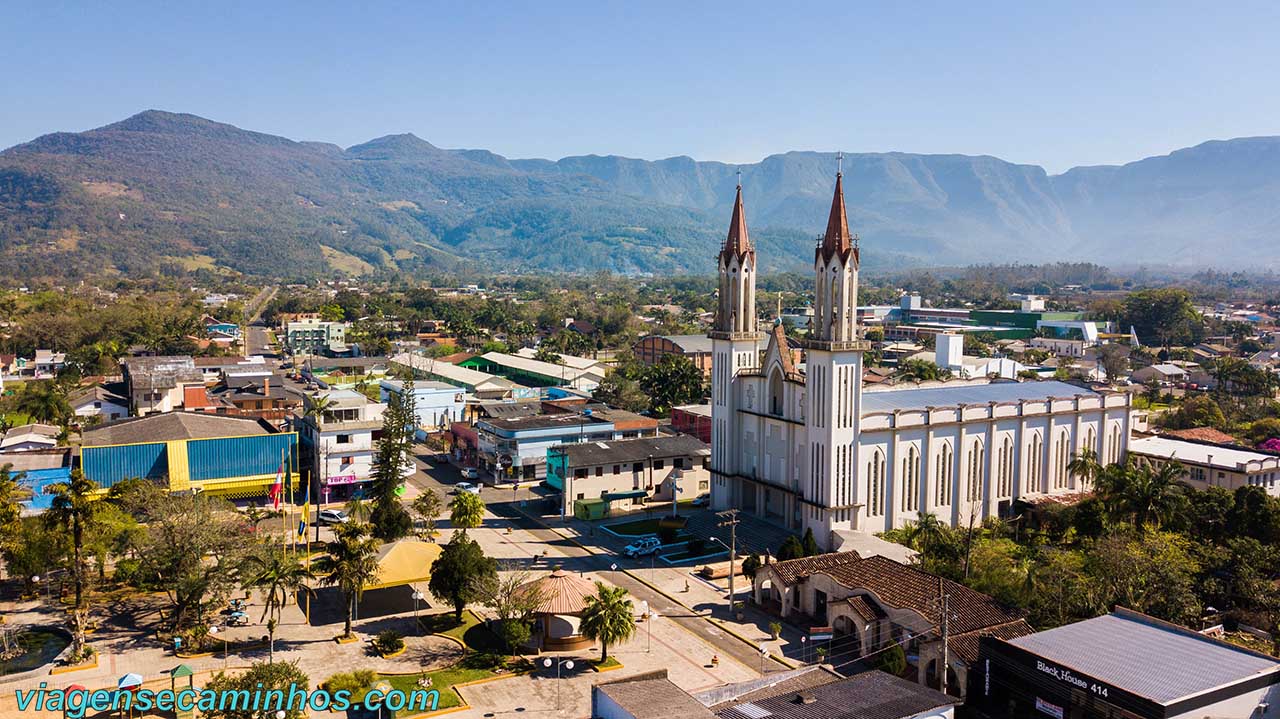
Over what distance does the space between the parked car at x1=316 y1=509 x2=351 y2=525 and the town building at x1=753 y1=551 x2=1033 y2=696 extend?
24.7 m

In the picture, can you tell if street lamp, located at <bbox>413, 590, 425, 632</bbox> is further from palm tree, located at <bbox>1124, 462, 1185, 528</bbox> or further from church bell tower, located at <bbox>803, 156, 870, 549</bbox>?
palm tree, located at <bbox>1124, 462, 1185, 528</bbox>

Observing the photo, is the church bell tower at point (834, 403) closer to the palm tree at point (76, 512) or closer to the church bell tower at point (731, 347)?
the church bell tower at point (731, 347)

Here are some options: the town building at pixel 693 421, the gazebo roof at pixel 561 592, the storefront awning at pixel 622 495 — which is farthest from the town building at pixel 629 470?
the gazebo roof at pixel 561 592

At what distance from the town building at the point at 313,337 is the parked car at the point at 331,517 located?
274ft

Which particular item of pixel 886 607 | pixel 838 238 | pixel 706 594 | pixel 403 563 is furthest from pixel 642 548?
pixel 838 238

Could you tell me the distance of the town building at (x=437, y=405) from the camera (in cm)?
7975

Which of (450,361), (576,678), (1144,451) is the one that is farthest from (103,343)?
(1144,451)

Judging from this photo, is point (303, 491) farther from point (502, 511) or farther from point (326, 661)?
point (326, 661)

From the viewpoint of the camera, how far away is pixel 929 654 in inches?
1225

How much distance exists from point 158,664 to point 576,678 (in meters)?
14.2

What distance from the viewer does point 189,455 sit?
168 ft

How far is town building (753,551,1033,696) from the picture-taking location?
31.1m

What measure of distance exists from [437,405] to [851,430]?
4539 cm

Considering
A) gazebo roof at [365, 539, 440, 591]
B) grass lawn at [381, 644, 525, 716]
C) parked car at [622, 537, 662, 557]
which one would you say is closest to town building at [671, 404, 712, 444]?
parked car at [622, 537, 662, 557]
